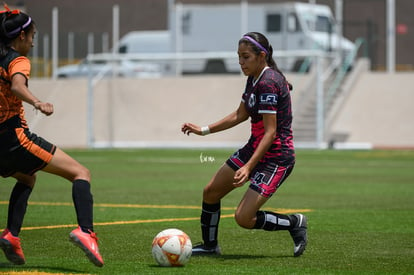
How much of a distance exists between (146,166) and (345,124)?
1229 cm

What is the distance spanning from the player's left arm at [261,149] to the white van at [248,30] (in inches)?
1003

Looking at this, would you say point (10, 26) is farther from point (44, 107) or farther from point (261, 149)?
point (261, 149)

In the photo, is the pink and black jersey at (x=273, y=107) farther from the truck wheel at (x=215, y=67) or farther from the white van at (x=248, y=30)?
the truck wheel at (x=215, y=67)

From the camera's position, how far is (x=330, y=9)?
37875 mm

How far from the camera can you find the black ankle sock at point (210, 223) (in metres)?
9.15

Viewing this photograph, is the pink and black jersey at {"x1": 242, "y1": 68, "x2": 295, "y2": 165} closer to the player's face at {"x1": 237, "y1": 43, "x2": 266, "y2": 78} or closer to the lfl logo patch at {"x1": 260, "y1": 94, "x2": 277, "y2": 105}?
the lfl logo patch at {"x1": 260, "y1": 94, "x2": 277, "y2": 105}

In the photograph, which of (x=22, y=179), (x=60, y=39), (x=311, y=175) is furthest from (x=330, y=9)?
(x=22, y=179)

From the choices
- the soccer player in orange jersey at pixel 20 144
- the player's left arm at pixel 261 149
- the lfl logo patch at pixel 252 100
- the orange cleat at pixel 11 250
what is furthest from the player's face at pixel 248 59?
the orange cleat at pixel 11 250

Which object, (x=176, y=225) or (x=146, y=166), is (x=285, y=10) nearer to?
(x=146, y=166)

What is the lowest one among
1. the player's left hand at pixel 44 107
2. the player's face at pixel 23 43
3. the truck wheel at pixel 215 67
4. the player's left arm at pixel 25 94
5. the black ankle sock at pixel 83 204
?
the truck wheel at pixel 215 67

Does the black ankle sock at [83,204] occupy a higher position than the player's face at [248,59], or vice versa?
the player's face at [248,59]

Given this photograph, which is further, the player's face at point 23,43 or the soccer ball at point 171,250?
the soccer ball at point 171,250

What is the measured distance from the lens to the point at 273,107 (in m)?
8.70

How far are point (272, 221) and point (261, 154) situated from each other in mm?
782
